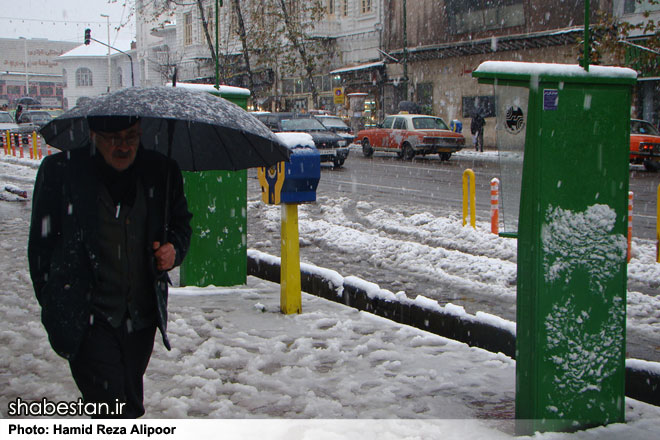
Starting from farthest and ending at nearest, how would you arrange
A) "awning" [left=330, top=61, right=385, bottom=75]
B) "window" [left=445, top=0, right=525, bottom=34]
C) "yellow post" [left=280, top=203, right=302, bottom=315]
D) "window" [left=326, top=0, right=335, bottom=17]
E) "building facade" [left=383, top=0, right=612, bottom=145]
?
"window" [left=326, top=0, right=335, bottom=17]
"awning" [left=330, top=61, right=385, bottom=75]
"window" [left=445, top=0, right=525, bottom=34]
"building facade" [left=383, top=0, right=612, bottom=145]
"yellow post" [left=280, top=203, right=302, bottom=315]

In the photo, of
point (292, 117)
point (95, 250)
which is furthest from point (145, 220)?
point (292, 117)

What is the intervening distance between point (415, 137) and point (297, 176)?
2238cm

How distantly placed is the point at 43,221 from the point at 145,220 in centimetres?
40

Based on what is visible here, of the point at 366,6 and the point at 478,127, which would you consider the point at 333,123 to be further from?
the point at 366,6

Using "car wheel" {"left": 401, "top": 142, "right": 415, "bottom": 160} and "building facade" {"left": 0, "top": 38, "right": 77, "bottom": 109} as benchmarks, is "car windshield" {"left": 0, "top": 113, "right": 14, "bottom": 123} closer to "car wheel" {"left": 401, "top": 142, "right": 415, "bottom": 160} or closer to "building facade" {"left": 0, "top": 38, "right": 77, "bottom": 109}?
"car wheel" {"left": 401, "top": 142, "right": 415, "bottom": 160}

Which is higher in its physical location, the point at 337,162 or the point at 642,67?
the point at 642,67

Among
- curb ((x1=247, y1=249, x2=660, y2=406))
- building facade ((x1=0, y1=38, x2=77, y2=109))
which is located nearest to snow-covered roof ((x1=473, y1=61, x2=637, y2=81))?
curb ((x1=247, y1=249, x2=660, y2=406))

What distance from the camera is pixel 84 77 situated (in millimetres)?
82625

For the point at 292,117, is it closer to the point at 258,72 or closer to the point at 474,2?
the point at 474,2

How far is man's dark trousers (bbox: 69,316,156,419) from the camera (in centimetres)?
293

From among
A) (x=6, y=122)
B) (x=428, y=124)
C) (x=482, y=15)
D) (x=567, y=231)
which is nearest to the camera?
(x=567, y=231)

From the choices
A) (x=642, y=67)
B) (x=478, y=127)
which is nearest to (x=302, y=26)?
(x=478, y=127)

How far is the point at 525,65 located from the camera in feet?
11.7

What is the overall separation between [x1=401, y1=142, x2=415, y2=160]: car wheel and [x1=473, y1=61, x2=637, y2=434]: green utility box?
24.3 meters
